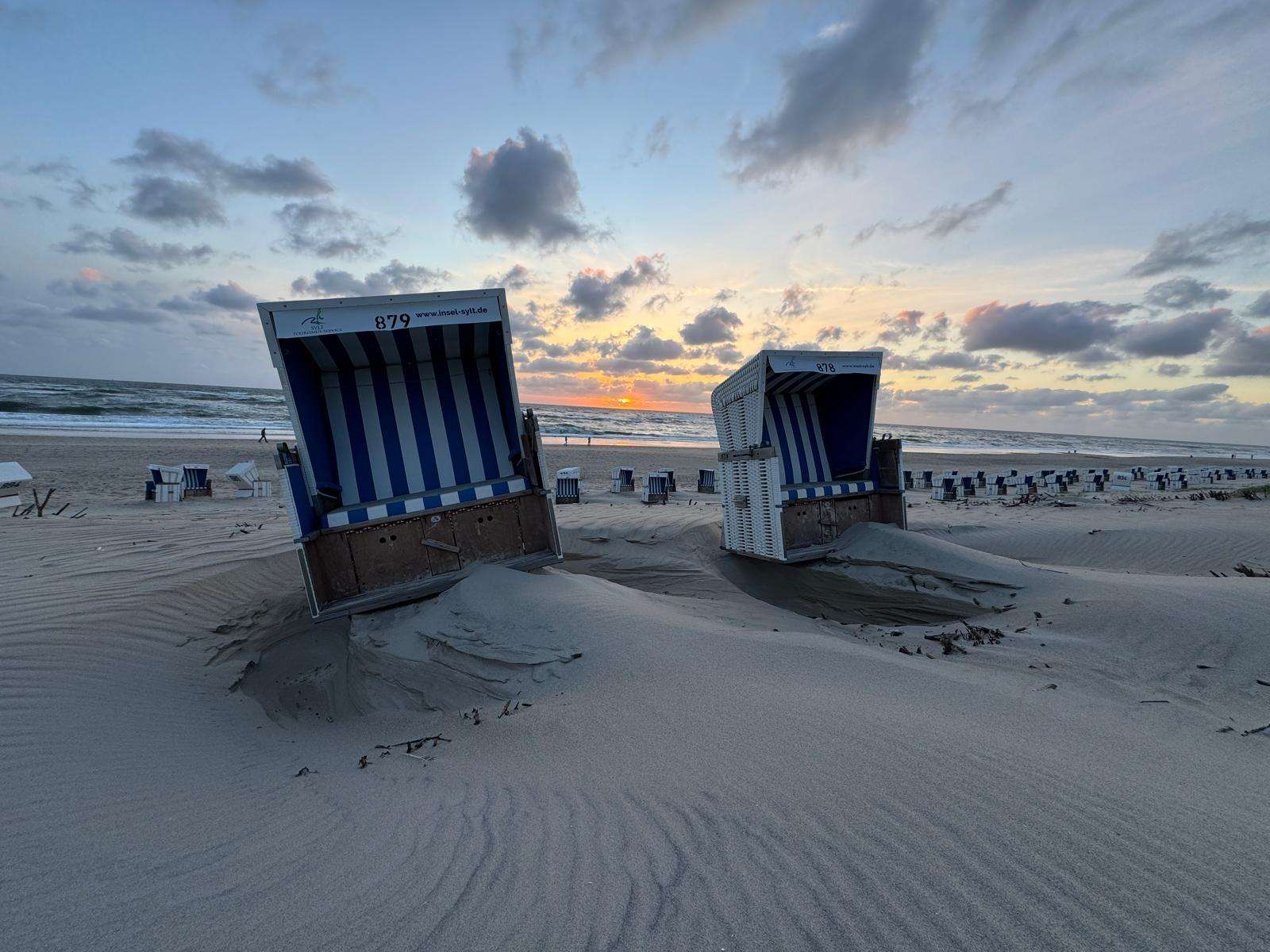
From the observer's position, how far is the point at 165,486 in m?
13.5

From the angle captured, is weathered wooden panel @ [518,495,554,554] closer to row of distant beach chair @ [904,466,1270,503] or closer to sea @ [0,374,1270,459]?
row of distant beach chair @ [904,466,1270,503]

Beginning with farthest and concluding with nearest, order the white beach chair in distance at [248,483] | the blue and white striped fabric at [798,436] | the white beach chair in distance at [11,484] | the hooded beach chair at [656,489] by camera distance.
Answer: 1. the white beach chair in distance at [248,483]
2. the hooded beach chair at [656,489]
3. the white beach chair in distance at [11,484]
4. the blue and white striped fabric at [798,436]

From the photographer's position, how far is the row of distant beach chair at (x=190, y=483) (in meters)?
13.5

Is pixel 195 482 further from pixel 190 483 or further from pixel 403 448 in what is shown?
pixel 403 448

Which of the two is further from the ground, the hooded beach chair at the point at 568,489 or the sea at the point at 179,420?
the sea at the point at 179,420

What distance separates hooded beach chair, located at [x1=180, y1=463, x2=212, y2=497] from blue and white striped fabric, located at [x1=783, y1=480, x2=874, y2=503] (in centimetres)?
1508

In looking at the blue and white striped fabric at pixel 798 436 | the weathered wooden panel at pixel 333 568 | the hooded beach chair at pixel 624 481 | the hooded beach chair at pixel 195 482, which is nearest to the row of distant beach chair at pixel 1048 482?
the hooded beach chair at pixel 624 481

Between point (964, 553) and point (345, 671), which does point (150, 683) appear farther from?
point (964, 553)

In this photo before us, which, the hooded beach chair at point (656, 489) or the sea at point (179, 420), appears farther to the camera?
the sea at point (179, 420)

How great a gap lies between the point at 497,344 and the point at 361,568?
2945 mm

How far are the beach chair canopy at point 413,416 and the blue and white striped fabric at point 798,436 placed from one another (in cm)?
417

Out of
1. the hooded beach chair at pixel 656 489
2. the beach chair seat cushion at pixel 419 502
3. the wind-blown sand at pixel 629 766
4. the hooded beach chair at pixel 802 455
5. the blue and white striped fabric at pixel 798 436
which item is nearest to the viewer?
the wind-blown sand at pixel 629 766

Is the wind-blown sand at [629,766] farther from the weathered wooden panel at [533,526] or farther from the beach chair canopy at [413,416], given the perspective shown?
the beach chair canopy at [413,416]

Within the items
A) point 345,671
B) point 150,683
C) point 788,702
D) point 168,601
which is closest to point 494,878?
point 788,702
